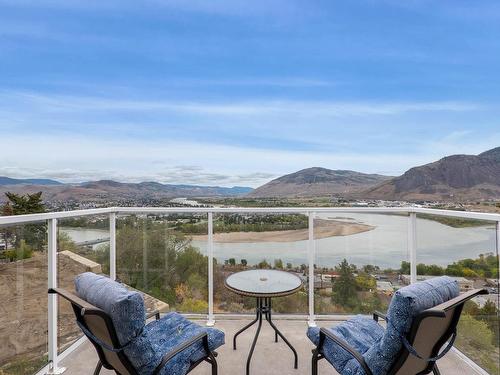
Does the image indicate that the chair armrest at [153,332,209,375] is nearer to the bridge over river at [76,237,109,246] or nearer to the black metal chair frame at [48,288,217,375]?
the black metal chair frame at [48,288,217,375]

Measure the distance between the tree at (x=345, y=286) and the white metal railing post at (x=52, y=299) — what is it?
3124mm

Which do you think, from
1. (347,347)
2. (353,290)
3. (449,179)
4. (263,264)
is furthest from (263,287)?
(449,179)

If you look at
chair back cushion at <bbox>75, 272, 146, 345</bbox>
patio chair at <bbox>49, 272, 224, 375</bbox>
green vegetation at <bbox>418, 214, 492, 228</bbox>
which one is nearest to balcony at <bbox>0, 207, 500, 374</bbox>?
green vegetation at <bbox>418, 214, 492, 228</bbox>

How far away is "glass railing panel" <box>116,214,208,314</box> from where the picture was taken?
12.9 feet

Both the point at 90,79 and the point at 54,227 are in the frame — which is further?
the point at 90,79

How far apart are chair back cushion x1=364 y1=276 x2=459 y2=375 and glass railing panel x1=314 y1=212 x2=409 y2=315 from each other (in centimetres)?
202

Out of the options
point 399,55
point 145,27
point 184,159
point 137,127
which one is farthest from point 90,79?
point 399,55

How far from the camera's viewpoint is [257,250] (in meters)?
3.78

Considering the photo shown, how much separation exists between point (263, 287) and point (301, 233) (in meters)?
1.20

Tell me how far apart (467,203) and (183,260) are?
12.4 feet

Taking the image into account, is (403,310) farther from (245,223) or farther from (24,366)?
(24,366)

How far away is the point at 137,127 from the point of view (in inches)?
435

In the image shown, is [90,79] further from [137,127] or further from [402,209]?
[402,209]

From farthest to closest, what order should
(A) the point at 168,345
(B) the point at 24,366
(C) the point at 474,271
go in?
(C) the point at 474,271 → (B) the point at 24,366 → (A) the point at 168,345
